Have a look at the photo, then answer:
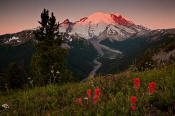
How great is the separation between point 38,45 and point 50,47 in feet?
6.39

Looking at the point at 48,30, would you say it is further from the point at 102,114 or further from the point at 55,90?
the point at 102,114

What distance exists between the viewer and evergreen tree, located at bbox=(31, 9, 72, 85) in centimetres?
2206

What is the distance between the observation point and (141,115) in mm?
2391

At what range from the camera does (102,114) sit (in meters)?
2.57

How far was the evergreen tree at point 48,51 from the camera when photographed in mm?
22059

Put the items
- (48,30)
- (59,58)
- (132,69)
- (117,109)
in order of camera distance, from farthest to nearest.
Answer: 1. (48,30)
2. (59,58)
3. (132,69)
4. (117,109)

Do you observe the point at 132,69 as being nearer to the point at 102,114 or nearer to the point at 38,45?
the point at 102,114

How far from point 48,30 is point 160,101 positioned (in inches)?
1012

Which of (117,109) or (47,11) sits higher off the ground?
(47,11)

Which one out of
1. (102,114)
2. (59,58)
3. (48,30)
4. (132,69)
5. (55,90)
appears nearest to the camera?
(102,114)

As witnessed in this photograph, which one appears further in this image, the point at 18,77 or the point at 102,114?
the point at 18,77

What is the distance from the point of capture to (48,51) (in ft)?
78.3

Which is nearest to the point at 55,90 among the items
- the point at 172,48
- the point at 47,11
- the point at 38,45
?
the point at 38,45

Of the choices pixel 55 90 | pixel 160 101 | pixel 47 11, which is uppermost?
pixel 47 11
